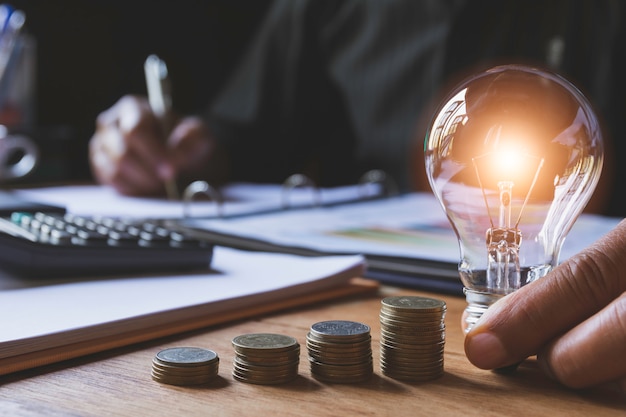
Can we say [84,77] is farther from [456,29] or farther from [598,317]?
[598,317]

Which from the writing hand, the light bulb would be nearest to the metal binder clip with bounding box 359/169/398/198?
the writing hand

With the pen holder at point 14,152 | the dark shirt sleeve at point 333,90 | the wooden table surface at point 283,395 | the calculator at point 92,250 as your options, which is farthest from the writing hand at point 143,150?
the wooden table surface at point 283,395

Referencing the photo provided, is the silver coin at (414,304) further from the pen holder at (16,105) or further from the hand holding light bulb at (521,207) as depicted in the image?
the pen holder at (16,105)

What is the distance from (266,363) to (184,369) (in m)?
0.04

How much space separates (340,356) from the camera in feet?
1.16

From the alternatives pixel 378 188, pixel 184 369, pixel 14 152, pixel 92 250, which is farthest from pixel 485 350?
pixel 14 152

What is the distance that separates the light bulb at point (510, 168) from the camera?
0.40 metres

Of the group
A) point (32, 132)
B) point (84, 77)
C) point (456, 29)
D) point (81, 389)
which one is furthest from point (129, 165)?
point (81, 389)

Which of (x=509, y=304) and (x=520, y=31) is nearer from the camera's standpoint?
(x=509, y=304)

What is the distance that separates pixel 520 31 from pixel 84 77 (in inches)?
38.6

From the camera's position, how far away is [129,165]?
1216 mm

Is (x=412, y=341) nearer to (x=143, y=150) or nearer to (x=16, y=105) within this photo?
(x=143, y=150)

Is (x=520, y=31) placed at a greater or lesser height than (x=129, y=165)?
greater

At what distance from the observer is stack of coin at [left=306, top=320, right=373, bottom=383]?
35 cm
